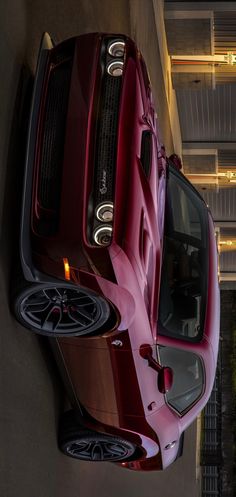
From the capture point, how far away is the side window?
4242mm

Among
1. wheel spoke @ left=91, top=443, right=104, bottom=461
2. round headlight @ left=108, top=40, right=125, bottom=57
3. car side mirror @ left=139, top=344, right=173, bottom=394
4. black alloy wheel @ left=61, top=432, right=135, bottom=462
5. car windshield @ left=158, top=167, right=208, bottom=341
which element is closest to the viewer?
car side mirror @ left=139, top=344, right=173, bottom=394

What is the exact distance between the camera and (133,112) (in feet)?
13.8

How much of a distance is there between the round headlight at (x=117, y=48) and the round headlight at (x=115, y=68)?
0.07 m

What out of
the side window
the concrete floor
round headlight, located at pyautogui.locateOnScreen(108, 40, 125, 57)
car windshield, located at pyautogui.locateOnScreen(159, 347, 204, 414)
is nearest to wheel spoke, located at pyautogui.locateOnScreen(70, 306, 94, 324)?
the concrete floor

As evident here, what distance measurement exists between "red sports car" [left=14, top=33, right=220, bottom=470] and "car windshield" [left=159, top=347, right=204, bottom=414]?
0.03ft

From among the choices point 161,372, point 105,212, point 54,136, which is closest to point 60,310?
point 105,212

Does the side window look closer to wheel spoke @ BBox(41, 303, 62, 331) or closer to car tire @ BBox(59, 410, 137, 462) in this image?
wheel spoke @ BBox(41, 303, 62, 331)

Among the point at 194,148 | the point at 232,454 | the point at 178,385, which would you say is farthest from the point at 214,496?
the point at 178,385

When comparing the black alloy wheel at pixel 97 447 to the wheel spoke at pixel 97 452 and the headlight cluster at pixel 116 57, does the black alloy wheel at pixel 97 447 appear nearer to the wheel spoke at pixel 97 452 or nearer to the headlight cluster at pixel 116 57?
the wheel spoke at pixel 97 452

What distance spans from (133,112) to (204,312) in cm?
166

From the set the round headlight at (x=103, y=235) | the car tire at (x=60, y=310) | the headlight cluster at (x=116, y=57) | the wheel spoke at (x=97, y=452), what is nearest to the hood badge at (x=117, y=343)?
the car tire at (x=60, y=310)

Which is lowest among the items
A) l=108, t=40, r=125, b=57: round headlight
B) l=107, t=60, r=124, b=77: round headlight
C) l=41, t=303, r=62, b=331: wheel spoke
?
l=41, t=303, r=62, b=331: wheel spoke

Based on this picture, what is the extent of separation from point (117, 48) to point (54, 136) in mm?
868

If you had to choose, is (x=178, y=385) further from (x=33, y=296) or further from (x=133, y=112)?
(x=133, y=112)
